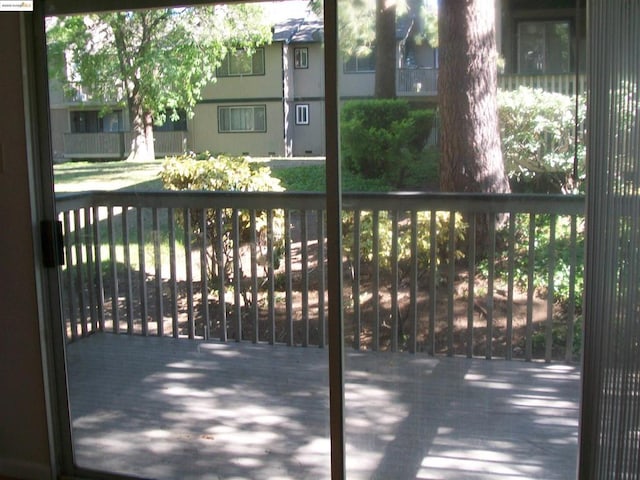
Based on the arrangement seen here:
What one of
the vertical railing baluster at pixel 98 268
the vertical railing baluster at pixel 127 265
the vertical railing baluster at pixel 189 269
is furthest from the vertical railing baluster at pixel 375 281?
the vertical railing baluster at pixel 98 268

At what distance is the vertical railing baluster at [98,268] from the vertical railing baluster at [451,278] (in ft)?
4.57

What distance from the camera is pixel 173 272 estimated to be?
269 cm

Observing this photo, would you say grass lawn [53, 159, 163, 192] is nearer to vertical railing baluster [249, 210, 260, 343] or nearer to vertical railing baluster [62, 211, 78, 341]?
vertical railing baluster [62, 211, 78, 341]

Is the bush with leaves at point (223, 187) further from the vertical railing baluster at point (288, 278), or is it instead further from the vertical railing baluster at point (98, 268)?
the vertical railing baluster at point (98, 268)

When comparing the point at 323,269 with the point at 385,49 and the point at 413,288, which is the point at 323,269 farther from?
the point at 385,49

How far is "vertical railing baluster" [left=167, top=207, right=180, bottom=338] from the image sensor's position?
2650 millimetres

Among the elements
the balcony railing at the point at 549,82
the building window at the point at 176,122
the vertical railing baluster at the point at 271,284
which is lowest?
the vertical railing baluster at the point at 271,284

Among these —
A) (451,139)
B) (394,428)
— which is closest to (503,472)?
(394,428)

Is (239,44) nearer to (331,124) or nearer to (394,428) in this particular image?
(331,124)

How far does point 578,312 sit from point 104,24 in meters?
1.96

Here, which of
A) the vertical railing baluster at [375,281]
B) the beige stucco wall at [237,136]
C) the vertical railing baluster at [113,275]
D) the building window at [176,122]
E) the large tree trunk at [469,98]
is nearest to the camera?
the large tree trunk at [469,98]

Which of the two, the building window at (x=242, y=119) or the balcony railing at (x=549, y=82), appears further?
the building window at (x=242, y=119)

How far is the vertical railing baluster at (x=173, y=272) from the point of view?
8.70 ft

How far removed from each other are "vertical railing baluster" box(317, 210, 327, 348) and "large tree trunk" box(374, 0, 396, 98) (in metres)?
0.47
